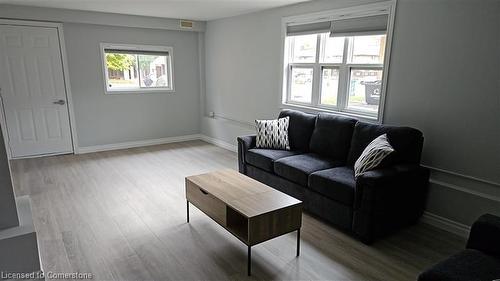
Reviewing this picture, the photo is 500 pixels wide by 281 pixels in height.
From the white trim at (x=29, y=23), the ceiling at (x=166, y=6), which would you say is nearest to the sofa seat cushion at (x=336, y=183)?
the ceiling at (x=166, y=6)

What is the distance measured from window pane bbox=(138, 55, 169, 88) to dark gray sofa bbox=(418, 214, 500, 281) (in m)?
5.40

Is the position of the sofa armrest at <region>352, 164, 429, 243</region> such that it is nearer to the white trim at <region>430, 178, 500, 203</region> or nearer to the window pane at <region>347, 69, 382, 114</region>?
the white trim at <region>430, 178, 500, 203</region>

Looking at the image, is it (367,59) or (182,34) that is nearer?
(367,59)

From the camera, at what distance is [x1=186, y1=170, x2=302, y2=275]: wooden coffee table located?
88.1 inches

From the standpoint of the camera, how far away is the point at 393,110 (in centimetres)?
319

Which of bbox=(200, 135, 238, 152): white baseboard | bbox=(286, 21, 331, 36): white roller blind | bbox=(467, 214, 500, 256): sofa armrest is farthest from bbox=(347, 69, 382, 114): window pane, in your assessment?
bbox=(200, 135, 238, 152): white baseboard

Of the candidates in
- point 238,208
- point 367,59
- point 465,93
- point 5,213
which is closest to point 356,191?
point 238,208

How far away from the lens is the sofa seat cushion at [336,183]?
2645mm

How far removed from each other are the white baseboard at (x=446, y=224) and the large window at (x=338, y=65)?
1.15m

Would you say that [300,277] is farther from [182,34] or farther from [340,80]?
[182,34]

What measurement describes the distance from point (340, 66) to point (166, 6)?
2.54 m

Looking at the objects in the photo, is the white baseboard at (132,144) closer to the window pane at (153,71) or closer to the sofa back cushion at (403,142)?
the window pane at (153,71)

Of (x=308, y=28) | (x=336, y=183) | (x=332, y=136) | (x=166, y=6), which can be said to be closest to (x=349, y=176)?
(x=336, y=183)

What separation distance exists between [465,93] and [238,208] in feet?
7.06
